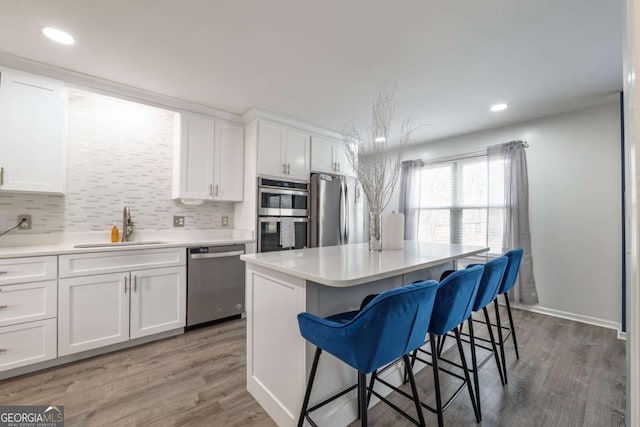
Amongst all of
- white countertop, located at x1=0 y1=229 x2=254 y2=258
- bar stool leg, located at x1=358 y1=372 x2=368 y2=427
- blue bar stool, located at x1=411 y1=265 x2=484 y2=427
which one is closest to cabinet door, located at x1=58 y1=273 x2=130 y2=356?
white countertop, located at x1=0 y1=229 x2=254 y2=258

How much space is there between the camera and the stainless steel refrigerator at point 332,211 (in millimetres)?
3559

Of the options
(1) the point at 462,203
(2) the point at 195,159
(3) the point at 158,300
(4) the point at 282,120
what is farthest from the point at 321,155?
(3) the point at 158,300

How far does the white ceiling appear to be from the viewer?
164 cm

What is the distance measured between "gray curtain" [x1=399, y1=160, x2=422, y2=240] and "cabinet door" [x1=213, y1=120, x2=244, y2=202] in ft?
9.12

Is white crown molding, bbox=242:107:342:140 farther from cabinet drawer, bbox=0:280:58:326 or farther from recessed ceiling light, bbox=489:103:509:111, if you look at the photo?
cabinet drawer, bbox=0:280:58:326

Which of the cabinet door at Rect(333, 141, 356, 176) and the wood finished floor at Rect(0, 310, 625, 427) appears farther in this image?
the cabinet door at Rect(333, 141, 356, 176)

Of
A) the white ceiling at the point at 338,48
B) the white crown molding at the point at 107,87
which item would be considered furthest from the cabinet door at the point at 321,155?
the white crown molding at the point at 107,87

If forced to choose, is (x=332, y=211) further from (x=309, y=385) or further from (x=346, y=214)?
(x=309, y=385)

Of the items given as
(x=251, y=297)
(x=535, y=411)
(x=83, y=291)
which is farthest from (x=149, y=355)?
(x=535, y=411)

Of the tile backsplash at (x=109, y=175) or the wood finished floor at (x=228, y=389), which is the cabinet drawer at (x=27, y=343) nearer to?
the wood finished floor at (x=228, y=389)

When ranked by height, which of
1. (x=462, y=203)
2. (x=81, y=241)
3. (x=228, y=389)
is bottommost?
(x=228, y=389)

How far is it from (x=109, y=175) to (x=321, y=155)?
8.18ft

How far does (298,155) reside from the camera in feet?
11.6

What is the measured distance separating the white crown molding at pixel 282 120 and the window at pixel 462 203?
1.86m
